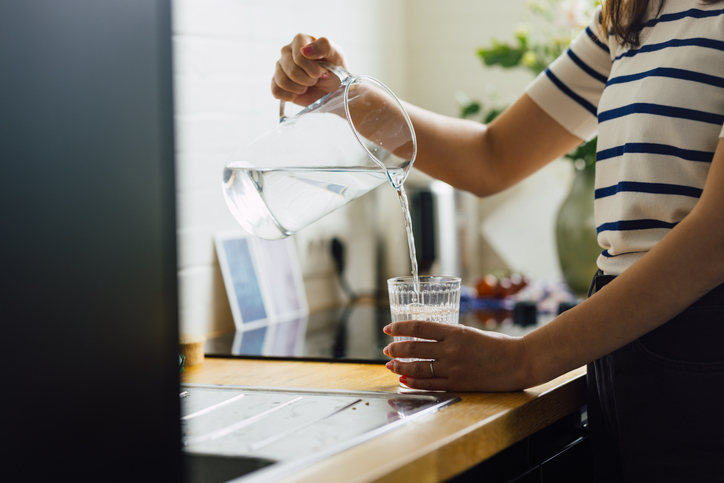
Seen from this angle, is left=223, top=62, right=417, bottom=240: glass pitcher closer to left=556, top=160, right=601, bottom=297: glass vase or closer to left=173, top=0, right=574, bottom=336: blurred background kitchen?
left=173, top=0, right=574, bottom=336: blurred background kitchen

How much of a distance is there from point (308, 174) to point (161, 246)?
434 mm

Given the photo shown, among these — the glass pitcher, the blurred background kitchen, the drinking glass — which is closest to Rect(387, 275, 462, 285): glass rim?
the drinking glass

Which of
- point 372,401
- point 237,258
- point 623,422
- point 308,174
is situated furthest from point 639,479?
point 237,258

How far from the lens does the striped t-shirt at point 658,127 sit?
0.81 m

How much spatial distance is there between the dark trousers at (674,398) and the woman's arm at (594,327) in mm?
33

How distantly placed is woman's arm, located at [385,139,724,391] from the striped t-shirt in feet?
0.25

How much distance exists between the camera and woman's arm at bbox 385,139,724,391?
73 cm

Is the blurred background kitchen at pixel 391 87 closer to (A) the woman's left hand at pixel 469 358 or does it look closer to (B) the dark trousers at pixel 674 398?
(A) the woman's left hand at pixel 469 358

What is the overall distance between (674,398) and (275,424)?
40 cm

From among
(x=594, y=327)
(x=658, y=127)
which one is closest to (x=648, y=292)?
(x=594, y=327)

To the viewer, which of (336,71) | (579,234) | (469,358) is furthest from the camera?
(579,234)

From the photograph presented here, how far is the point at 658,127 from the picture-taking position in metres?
0.83

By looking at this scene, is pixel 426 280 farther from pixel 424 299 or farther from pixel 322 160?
pixel 322 160

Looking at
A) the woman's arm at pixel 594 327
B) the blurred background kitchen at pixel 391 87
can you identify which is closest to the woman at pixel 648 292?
the woman's arm at pixel 594 327
